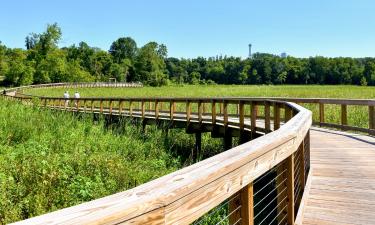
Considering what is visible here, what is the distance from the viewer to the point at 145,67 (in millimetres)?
109688

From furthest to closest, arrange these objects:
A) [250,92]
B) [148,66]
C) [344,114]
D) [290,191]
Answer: [148,66] < [250,92] < [344,114] < [290,191]

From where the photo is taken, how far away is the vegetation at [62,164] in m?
7.82

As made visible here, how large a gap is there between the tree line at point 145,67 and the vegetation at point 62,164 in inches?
2773

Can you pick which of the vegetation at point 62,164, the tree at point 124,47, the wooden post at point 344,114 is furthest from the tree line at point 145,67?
the wooden post at point 344,114

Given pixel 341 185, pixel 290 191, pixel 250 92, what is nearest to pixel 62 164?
pixel 341 185

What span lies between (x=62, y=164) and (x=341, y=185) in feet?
20.4

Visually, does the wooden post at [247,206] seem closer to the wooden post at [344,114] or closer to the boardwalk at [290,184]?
the boardwalk at [290,184]

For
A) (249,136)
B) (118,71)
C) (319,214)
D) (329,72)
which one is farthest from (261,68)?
(319,214)

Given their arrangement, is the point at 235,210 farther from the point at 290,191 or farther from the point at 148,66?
the point at 148,66

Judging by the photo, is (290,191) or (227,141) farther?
(227,141)

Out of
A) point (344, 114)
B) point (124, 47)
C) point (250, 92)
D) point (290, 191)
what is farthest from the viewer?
point (124, 47)

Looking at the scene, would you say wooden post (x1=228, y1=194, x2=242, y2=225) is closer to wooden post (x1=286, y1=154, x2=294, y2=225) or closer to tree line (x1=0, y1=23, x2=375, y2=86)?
wooden post (x1=286, y1=154, x2=294, y2=225)

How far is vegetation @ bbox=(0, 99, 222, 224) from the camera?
7.82 m

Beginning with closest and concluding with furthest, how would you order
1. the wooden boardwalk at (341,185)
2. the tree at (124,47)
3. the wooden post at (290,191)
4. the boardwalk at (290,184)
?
the boardwalk at (290,184) → the wooden post at (290,191) → the wooden boardwalk at (341,185) → the tree at (124,47)
